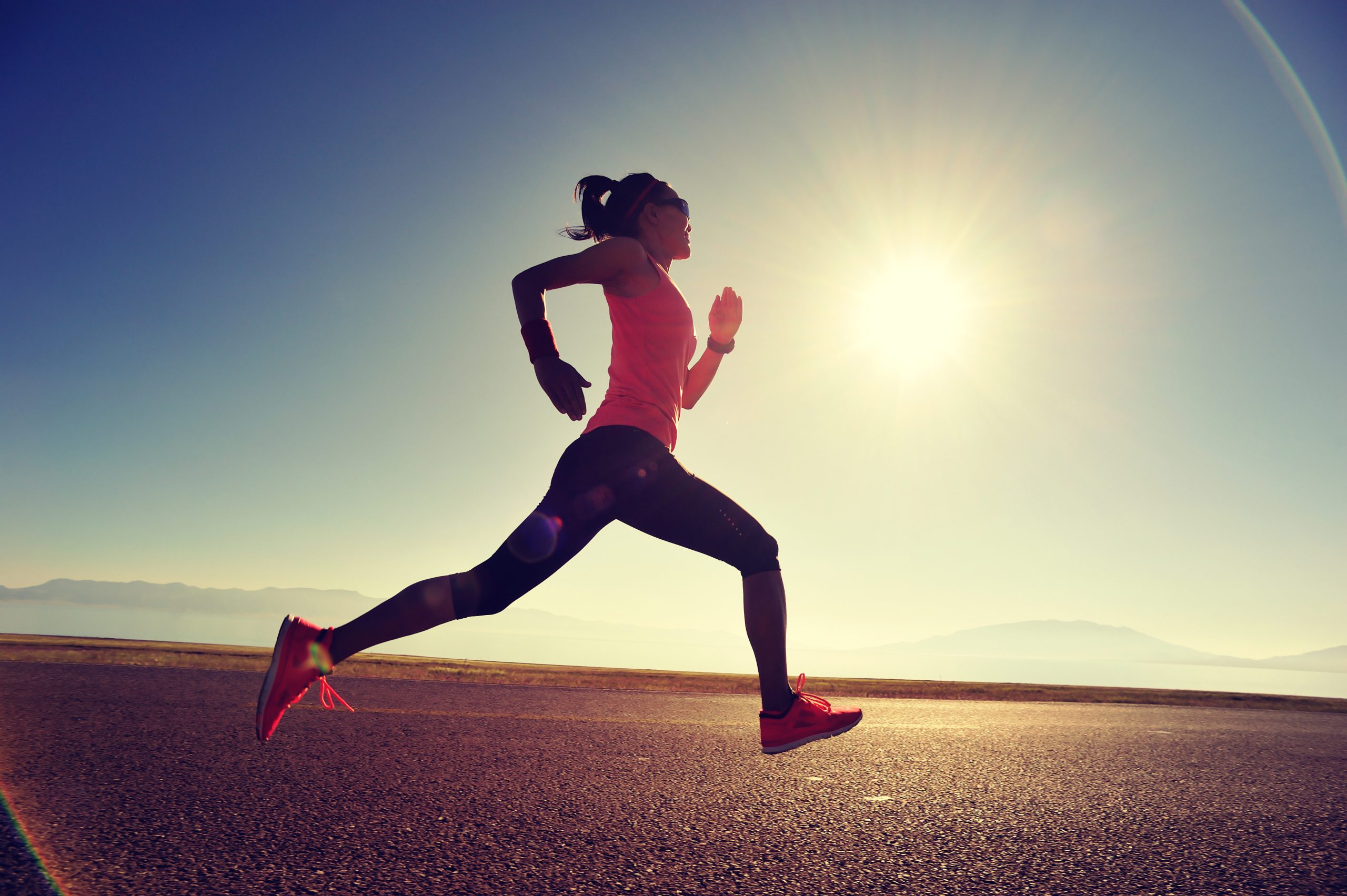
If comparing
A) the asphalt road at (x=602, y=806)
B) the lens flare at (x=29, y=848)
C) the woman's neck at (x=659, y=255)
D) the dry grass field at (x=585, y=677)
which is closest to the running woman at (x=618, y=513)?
the woman's neck at (x=659, y=255)

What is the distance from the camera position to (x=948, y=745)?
4.25 metres

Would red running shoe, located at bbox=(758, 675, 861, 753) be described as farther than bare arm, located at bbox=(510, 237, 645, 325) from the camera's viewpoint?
Yes

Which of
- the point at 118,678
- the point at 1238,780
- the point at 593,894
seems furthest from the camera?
the point at 118,678

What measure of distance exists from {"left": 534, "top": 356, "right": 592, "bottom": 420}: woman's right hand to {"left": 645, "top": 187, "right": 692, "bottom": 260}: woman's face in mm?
959

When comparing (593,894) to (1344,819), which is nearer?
(593,894)

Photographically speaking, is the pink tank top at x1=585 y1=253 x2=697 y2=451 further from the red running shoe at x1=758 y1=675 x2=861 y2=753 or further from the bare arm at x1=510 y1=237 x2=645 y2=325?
the red running shoe at x1=758 y1=675 x2=861 y2=753

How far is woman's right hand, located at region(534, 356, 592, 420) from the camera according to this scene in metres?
2.16

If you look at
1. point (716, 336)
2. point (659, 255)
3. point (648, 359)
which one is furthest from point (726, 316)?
point (648, 359)

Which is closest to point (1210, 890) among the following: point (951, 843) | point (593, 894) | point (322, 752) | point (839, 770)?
point (951, 843)

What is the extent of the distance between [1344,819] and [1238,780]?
2.53ft

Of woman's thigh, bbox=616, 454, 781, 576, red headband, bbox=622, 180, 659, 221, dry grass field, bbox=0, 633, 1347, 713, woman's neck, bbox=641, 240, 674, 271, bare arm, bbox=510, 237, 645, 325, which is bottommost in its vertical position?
dry grass field, bbox=0, 633, 1347, 713

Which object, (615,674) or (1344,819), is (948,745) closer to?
(1344,819)

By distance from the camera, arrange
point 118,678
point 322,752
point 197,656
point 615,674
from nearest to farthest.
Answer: point 322,752 → point 118,678 → point 197,656 → point 615,674

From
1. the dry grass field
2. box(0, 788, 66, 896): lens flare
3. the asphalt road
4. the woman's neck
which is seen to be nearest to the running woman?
the woman's neck
